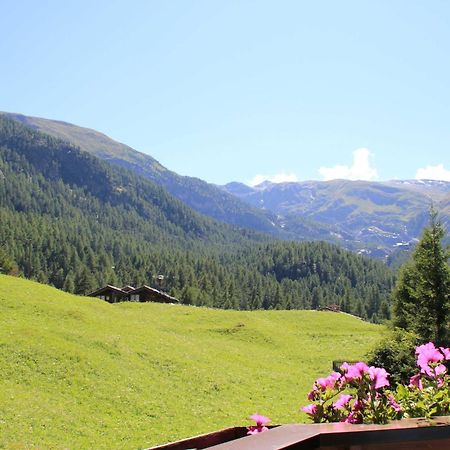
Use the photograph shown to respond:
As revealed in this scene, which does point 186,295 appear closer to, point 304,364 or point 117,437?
point 304,364

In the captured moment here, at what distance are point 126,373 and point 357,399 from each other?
95.1ft

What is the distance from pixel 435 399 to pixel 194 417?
24.1m

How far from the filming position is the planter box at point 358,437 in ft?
10.5

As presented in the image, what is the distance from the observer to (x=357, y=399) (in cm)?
429

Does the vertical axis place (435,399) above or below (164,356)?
above

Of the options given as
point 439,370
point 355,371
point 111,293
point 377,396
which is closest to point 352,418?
point 377,396

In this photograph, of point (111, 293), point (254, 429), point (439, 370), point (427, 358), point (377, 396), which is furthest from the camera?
point (111, 293)

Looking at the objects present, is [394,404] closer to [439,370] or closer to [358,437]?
[439,370]

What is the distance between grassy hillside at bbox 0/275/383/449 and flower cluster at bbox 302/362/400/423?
18.4 meters

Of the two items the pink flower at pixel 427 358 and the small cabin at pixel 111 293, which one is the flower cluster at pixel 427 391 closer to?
the pink flower at pixel 427 358

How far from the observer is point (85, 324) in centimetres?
4138

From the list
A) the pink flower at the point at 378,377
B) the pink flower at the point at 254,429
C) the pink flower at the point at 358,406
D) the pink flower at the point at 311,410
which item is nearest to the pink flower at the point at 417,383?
the pink flower at the point at 378,377

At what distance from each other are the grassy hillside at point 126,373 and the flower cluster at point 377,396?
18.4 m

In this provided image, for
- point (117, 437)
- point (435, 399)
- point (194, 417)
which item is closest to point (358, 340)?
point (194, 417)
